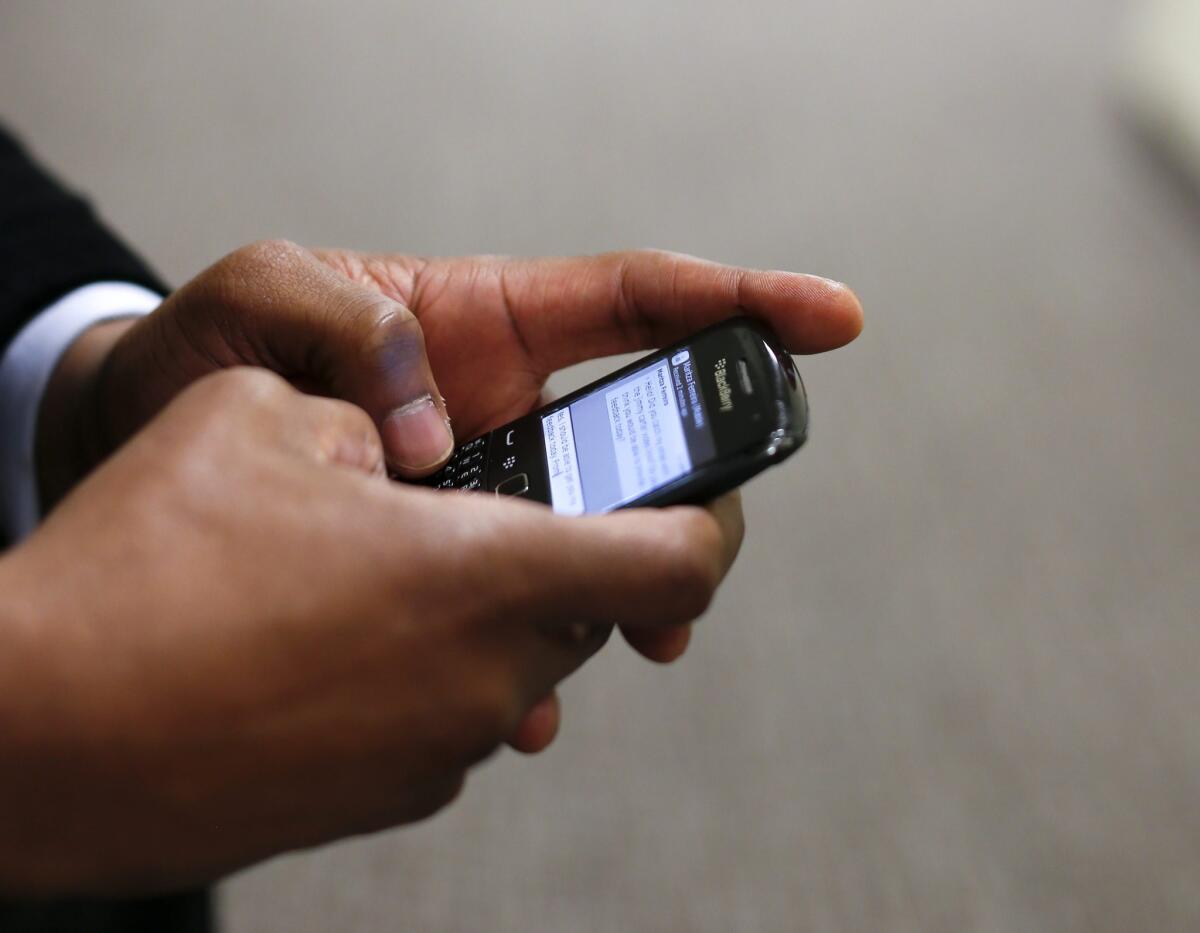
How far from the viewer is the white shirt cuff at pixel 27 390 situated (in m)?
0.69

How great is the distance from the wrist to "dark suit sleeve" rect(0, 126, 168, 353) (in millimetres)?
42

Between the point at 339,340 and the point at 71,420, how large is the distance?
0.28 m

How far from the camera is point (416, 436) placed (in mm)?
519

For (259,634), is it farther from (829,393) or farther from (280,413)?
(829,393)

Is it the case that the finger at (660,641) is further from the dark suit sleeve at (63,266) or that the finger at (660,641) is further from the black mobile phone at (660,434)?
the dark suit sleeve at (63,266)

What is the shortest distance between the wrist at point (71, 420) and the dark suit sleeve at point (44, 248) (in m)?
0.04

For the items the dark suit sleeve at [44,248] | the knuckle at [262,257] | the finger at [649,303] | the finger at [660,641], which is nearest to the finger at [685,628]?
the finger at [660,641]

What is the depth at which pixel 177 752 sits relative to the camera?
325 millimetres

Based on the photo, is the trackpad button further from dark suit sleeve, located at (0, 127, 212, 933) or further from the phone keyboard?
dark suit sleeve, located at (0, 127, 212, 933)

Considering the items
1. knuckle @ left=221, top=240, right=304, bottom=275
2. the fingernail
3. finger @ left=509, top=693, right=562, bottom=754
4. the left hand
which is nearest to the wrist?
the left hand

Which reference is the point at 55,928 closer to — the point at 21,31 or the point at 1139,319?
the point at 1139,319

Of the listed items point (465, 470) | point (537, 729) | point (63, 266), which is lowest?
point (537, 729)

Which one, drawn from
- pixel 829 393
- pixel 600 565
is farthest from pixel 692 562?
pixel 829 393

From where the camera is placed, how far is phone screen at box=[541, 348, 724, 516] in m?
0.49
